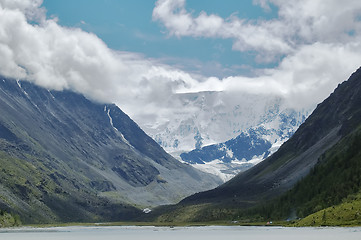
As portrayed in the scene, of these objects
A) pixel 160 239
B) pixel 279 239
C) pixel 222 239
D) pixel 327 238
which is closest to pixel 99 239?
pixel 160 239

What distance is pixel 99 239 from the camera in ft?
611

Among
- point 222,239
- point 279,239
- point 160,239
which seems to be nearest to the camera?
point 279,239

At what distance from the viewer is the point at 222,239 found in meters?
152

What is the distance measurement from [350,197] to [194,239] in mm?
72772

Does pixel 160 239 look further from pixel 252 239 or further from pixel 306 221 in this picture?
pixel 306 221

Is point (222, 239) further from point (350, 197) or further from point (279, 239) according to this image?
point (350, 197)

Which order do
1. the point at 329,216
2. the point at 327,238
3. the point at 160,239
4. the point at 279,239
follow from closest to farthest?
the point at 327,238
the point at 279,239
the point at 160,239
the point at 329,216

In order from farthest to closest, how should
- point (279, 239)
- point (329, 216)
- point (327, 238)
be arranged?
point (329, 216), point (279, 239), point (327, 238)

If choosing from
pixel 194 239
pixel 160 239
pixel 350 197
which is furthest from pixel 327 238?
pixel 350 197

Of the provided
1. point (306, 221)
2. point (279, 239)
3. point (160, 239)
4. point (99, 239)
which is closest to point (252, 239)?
point (279, 239)

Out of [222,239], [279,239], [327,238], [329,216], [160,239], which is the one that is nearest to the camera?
[327,238]

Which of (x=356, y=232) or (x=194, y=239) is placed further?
(x=194, y=239)

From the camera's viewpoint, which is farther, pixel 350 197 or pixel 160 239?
pixel 350 197

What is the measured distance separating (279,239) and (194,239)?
34.4 m
